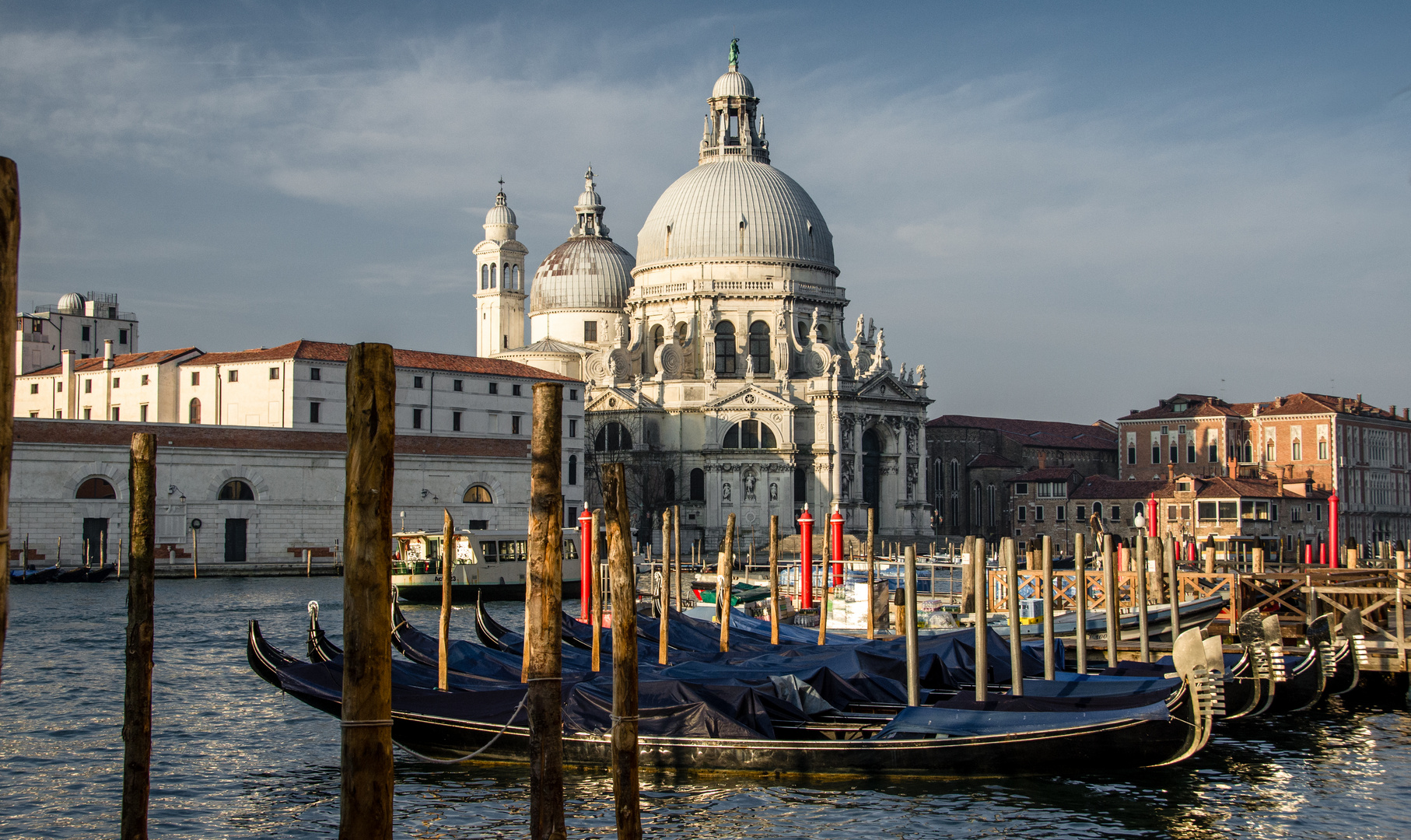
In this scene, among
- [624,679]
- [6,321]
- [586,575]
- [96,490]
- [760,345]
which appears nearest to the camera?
[6,321]

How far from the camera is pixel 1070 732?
41.5 feet

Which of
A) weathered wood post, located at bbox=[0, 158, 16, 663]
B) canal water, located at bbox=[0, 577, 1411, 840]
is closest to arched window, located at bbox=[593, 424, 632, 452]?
canal water, located at bbox=[0, 577, 1411, 840]

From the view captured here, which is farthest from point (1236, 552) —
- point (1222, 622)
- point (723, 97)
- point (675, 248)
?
point (723, 97)

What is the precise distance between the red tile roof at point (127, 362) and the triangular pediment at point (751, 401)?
1773 centimetres

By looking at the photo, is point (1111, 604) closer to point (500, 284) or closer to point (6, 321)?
point (6, 321)

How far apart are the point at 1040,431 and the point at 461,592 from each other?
3772 centimetres

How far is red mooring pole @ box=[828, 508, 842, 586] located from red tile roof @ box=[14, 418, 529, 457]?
40.8 feet

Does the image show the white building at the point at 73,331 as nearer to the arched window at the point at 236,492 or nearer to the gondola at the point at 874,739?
the arched window at the point at 236,492

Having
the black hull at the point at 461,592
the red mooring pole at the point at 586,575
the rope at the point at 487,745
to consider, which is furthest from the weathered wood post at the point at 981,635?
the black hull at the point at 461,592

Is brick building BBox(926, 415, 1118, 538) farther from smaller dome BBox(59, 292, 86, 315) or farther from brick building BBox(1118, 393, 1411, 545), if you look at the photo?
smaller dome BBox(59, 292, 86, 315)

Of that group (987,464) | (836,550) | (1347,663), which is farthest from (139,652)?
(987,464)

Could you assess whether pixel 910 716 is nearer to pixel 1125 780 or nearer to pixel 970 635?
pixel 1125 780

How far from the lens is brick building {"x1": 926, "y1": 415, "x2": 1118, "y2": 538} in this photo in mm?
61375

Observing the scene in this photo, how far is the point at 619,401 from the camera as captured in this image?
53.8 meters
